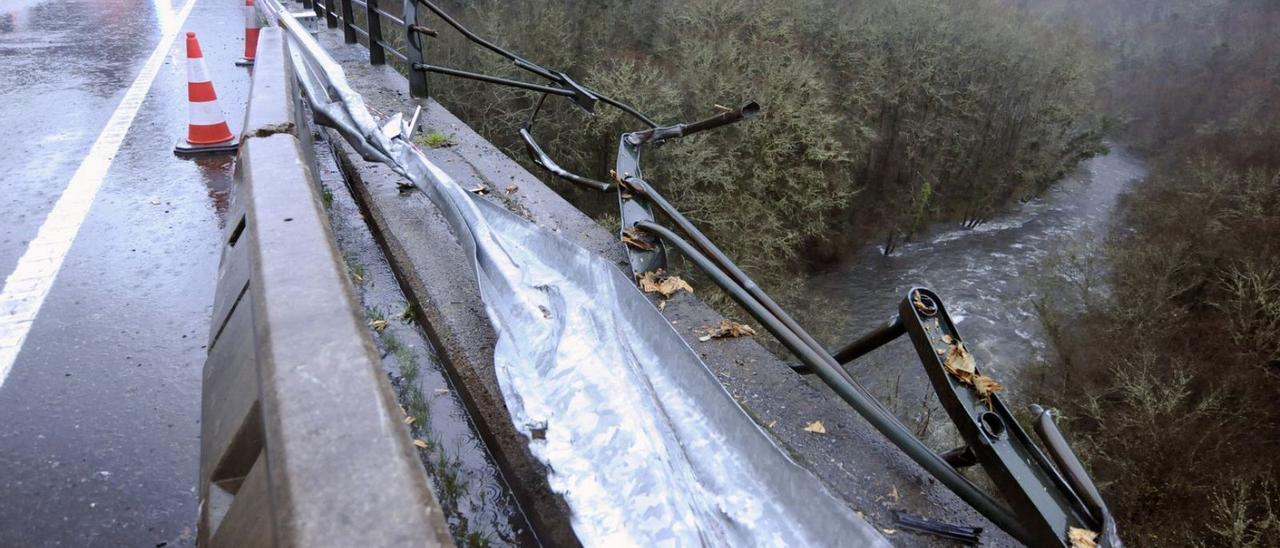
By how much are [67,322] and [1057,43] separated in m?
39.7

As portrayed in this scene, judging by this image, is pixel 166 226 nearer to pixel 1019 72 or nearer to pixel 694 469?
pixel 694 469

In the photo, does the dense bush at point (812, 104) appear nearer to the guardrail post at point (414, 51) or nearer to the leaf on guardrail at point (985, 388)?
the guardrail post at point (414, 51)

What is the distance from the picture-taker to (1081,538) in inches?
71.2

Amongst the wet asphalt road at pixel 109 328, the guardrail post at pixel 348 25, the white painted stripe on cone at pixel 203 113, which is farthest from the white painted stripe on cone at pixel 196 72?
the guardrail post at pixel 348 25

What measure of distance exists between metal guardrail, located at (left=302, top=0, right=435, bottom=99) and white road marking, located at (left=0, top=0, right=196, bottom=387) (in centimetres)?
229

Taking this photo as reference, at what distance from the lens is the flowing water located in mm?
23578

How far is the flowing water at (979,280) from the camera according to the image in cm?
2358

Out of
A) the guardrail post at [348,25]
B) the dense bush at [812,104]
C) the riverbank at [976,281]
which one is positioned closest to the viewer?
the guardrail post at [348,25]

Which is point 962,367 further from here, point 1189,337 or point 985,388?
point 1189,337

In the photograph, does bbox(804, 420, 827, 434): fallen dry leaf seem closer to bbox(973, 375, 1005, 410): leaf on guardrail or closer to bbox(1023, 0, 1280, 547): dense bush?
bbox(973, 375, 1005, 410): leaf on guardrail

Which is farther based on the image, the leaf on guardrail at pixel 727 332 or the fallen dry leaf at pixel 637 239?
the fallen dry leaf at pixel 637 239

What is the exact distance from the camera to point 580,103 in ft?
18.5

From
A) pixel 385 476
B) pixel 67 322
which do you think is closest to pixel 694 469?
pixel 385 476

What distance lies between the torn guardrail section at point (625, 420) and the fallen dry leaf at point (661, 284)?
24.7 inches
